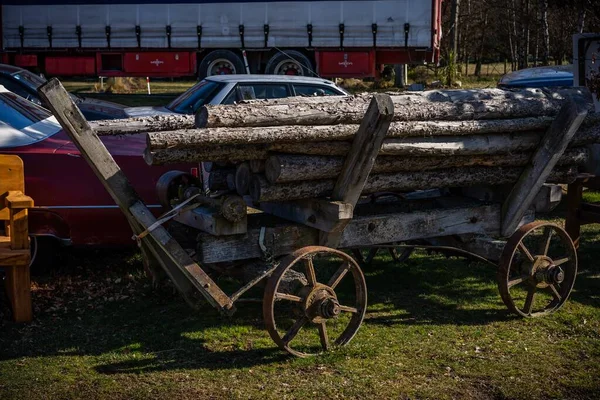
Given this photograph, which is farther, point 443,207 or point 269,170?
point 443,207

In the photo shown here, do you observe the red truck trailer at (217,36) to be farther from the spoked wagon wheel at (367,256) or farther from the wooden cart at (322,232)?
the wooden cart at (322,232)

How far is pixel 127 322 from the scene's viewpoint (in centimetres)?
703

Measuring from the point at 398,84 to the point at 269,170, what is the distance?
24291mm

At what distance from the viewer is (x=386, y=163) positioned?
21.2 ft

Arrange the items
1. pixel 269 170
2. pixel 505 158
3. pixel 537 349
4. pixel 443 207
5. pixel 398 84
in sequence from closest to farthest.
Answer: pixel 269 170
pixel 537 349
pixel 505 158
pixel 443 207
pixel 398 84

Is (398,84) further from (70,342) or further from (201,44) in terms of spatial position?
(70,342)

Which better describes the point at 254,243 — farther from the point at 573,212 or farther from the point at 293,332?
the point at 573,212

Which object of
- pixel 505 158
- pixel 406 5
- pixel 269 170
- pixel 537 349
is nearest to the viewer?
pixel 269 170

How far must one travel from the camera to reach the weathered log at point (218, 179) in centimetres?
659

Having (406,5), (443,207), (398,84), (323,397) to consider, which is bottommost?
(323,397)

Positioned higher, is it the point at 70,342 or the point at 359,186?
the point at 359,186

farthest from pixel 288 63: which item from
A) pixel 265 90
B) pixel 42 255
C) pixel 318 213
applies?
pixel 318 213

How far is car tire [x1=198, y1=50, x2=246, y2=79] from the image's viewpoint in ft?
80.6

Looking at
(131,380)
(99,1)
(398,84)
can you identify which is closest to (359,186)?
(131,380)
